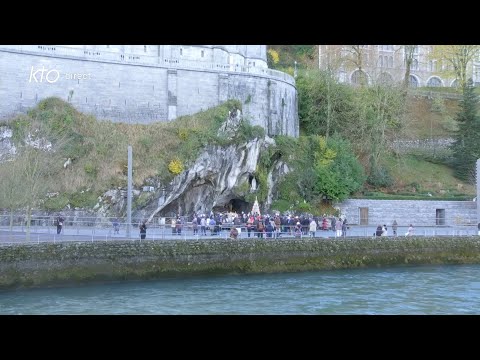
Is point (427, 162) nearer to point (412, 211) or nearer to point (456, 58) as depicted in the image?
point (412, 211)

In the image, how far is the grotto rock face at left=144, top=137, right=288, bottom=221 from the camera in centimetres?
2686

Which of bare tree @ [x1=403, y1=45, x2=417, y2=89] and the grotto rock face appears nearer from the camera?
the grotto rock face

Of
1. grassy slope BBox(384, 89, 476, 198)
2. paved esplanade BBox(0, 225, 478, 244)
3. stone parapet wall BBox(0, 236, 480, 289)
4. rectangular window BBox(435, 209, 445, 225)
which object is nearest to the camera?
stone parapet wall BBox(0, 236, 480, 289)

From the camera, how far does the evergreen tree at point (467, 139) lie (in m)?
38.3

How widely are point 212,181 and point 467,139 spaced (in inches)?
794

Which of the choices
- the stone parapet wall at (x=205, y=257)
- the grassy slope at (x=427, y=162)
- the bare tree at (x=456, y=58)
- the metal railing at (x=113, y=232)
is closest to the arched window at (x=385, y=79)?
the grassy slope at (x=427, y=162)

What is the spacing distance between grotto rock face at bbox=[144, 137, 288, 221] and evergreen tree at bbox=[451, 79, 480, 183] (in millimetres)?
15693

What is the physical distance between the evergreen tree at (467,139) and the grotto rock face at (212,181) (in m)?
15.7

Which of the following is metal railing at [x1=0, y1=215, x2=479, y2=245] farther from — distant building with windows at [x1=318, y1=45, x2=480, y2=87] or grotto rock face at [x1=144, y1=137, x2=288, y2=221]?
distant building with windows at [x1=318, y1=45, x2=480, y2=87]

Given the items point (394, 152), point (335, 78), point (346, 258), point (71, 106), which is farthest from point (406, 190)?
point (71, 106)

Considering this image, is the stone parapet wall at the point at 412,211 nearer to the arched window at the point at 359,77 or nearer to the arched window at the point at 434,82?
the arched window at the point at 359,77

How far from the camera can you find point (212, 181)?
28578mm

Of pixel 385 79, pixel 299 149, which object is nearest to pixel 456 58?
pixel 385 79

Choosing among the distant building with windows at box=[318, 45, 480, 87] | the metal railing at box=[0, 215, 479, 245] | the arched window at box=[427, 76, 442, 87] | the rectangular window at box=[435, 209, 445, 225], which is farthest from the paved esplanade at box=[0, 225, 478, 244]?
the arched window at box=[427, 76, 442, 87]
